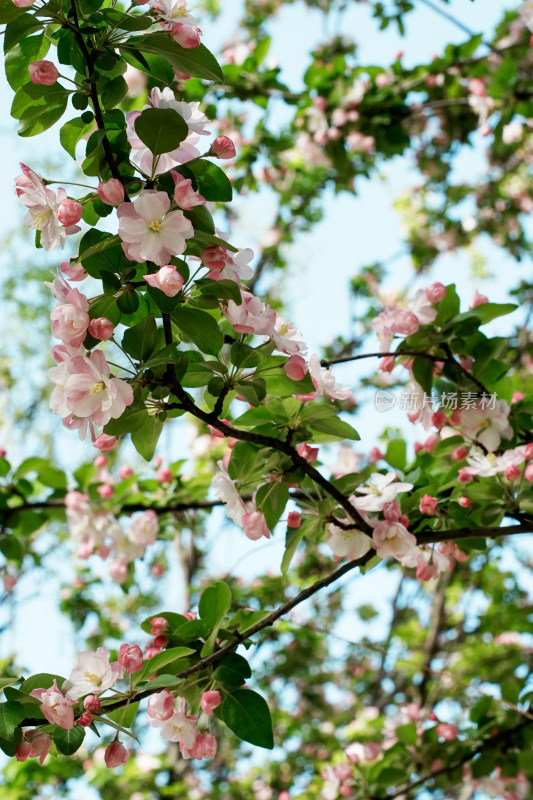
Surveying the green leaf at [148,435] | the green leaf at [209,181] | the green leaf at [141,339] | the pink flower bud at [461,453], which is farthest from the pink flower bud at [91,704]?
the pink flower bud at [461,453]

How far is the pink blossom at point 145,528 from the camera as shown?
2244 millimetres

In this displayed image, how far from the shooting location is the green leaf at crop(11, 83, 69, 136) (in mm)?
1022

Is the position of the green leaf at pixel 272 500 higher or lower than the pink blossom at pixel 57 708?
higher

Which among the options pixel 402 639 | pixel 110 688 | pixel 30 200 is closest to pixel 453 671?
pixel 402 639

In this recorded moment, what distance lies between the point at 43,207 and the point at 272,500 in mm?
550

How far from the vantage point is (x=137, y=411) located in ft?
3.34

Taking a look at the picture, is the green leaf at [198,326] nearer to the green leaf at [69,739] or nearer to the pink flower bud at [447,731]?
the green leaf at [69,739]

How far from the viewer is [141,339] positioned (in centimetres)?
99

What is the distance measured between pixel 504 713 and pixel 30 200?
1790mm

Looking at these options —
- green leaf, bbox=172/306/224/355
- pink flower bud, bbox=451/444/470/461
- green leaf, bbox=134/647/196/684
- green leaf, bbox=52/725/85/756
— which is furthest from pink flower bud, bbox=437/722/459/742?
green leaf, bbox=172/306/224/355

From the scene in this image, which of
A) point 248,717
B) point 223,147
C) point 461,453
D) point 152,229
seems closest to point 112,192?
point 152,229

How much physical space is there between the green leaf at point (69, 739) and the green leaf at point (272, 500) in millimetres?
423

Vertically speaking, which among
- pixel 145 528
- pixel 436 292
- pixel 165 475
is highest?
pixel 165 475

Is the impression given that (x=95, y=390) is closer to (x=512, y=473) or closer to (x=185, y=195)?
(x=185, y=195)
